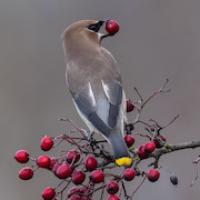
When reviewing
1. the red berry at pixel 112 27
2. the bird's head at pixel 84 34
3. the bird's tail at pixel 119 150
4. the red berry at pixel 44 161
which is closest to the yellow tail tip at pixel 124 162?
the bird's tail at pixel 119 150

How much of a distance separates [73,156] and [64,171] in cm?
8

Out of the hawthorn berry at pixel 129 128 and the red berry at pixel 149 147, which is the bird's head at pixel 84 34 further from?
the red berry at pixel 149 147

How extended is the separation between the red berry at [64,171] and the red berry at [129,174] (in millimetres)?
199

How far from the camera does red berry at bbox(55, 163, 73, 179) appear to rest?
8.99 feet

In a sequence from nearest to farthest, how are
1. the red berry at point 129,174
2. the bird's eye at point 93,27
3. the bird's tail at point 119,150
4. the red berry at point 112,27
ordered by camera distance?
the red berry at point 129,174 < the bird's tail at point 119,150 < the red berry at point 112,27 < the bird's eye at point 93,27

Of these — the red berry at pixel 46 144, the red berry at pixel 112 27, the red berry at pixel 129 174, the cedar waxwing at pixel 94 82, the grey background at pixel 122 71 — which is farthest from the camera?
the grey background at pixel 122 71

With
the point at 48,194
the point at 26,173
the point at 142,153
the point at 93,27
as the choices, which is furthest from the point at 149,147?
the point at 93,27

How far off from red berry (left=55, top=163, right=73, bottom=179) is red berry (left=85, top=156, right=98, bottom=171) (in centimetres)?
6

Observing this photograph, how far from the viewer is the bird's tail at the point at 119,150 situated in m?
2.76

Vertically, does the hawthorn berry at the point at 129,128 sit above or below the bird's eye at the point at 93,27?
below

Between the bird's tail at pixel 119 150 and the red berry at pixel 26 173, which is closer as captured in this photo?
the bird's tail at pixel 119 150

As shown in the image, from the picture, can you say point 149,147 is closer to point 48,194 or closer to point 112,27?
point 48,194

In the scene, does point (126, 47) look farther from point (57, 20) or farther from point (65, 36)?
→ point (65, 36)

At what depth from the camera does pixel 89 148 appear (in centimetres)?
287
